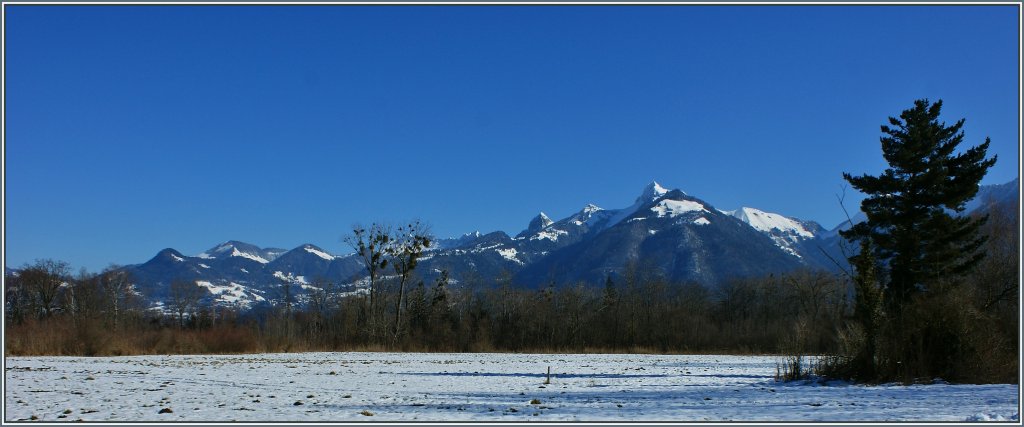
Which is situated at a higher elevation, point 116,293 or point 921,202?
point 921,202

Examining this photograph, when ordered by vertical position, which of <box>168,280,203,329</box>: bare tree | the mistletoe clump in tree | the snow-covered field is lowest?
the snow-covered field

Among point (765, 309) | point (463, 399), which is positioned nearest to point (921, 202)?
point (463, 399)

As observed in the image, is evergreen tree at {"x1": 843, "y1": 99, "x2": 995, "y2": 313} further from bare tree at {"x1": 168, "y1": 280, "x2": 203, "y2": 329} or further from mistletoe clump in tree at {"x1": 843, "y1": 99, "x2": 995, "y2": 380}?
bare tree at {"x1": 168, "y1": 280, "x2": 203, "y2": 329}

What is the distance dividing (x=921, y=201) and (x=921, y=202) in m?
0.07

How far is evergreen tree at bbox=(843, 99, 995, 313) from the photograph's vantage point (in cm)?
3766

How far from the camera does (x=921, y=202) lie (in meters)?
38.6

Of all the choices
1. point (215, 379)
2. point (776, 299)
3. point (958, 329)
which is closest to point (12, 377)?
point (215, 379)

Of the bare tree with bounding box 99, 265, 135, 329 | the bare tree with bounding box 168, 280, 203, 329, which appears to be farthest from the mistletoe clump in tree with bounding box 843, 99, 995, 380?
the bare tree with bounding box 168, 280, 203, 329

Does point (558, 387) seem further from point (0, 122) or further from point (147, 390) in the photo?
point (0, 122)

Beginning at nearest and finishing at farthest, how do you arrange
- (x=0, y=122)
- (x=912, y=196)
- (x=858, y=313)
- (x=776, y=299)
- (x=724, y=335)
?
(x=0, y=122), (x=858, y=313), (x=912, y=196), (x=724, y=335), (x=776, y=299)

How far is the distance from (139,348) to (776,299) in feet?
341

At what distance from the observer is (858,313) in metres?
24.9

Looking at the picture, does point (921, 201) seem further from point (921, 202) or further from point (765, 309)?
point (765, 309)

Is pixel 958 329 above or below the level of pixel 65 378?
above
